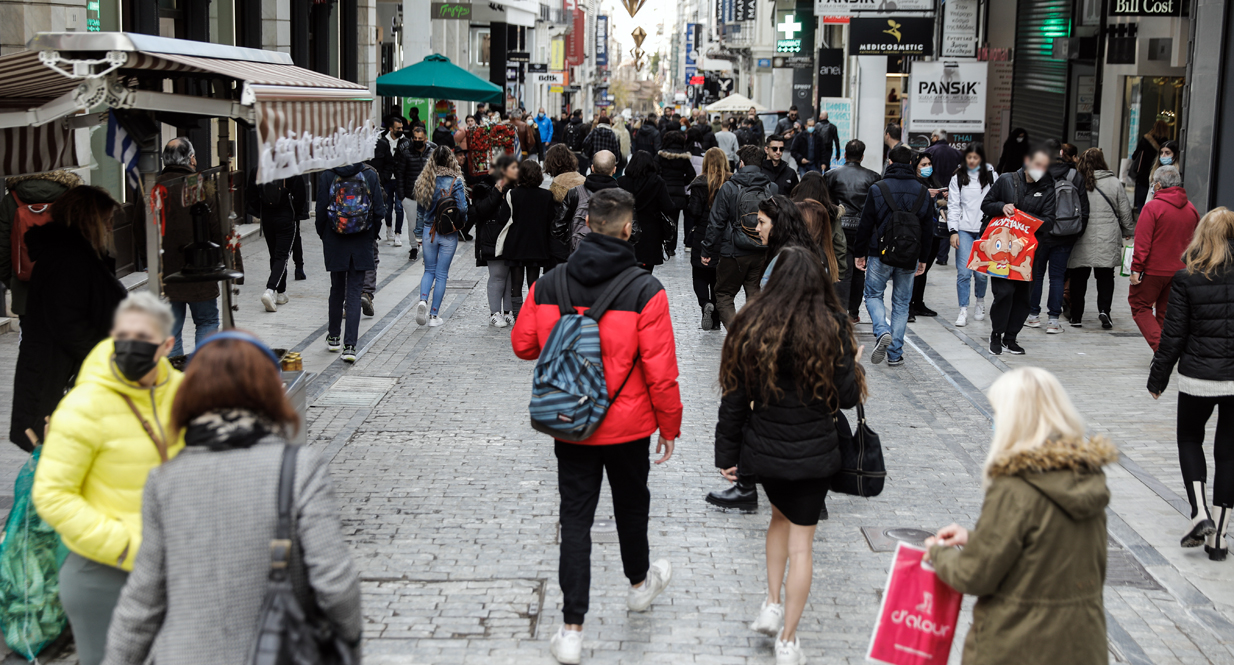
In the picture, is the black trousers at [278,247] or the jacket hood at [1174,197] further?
the black trousers at [278,247]

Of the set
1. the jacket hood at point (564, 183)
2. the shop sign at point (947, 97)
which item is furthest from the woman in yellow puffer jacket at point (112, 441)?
the shop sign at point (947, 97)

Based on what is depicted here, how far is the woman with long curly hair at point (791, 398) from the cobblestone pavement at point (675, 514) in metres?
0.60

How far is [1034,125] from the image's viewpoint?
Answer: 25.1 metres

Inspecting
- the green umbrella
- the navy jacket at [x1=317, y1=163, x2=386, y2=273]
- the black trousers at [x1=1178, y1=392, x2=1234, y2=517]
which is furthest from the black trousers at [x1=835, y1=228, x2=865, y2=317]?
the green umbrella

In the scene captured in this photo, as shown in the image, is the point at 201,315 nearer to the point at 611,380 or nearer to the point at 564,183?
the point at 564,183

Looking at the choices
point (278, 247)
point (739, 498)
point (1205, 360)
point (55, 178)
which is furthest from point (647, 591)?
point (278, 247)

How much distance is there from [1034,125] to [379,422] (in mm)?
19787

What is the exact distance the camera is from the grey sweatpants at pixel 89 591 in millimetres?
3906

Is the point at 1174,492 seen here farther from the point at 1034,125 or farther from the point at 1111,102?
the point at 1034,125

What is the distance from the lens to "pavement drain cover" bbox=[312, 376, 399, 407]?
946 cm

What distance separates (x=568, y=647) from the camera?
16.3ft

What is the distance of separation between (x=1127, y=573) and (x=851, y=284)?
6.98 metres

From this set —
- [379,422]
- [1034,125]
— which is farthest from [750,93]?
[379,422]

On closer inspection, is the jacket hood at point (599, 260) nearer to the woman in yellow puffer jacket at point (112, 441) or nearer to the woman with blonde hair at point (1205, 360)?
the woman in yellow puffer jacket at point (112, 441)
